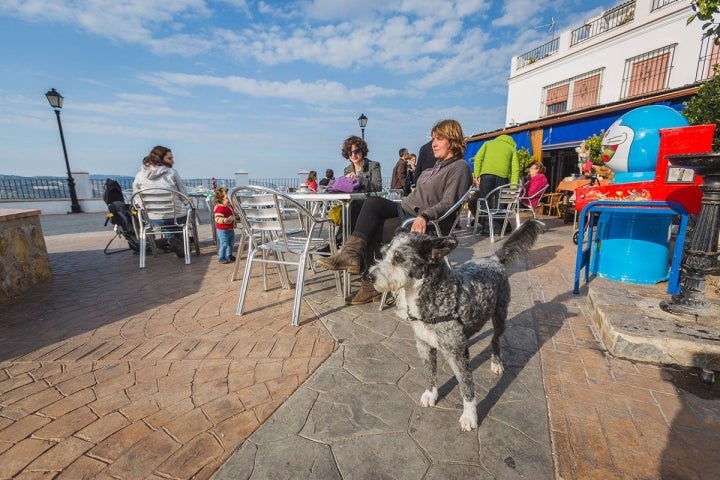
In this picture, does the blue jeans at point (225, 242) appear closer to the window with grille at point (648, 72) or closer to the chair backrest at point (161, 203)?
the chair backrest at point (161, 203)

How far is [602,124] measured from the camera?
453 inches

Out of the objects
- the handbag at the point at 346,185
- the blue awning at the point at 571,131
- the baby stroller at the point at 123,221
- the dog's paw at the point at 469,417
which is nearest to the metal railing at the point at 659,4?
the blue awning at the point at 571,131

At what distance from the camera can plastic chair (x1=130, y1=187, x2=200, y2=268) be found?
A: 5594 mm

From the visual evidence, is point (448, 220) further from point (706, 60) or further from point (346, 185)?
point (706, 60)

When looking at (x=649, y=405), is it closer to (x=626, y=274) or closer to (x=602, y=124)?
(x=626, y=274)

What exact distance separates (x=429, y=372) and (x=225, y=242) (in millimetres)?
4760

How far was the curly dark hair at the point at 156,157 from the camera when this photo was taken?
5984 millimetres

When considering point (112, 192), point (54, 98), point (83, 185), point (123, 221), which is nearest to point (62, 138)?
point (54, 98)

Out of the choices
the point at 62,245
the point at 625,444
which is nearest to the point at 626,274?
the point at 625,444

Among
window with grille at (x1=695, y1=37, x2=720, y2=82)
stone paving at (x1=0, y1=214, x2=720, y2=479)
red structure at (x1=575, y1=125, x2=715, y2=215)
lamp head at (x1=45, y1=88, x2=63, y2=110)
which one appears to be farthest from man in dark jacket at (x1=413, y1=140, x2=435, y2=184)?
lamp head at (x1=45, y1=88, x2=63, y2=110)

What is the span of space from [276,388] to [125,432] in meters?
0.87

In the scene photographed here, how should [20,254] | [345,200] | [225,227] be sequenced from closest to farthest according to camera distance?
[345,200] < [20,254] < [225,227]

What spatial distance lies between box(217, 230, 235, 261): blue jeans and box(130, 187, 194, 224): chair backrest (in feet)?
2.46

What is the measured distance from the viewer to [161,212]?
19.2 feet
